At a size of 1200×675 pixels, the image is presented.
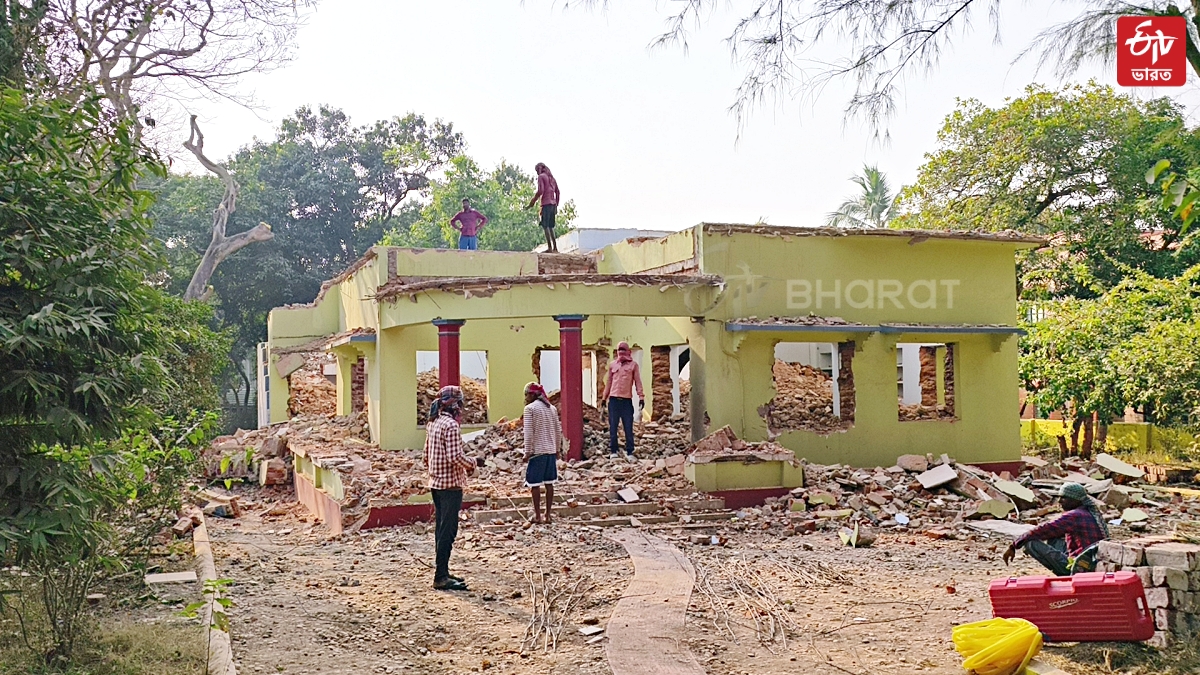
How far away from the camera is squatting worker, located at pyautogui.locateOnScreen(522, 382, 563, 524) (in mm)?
11414

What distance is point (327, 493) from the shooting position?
561 inches

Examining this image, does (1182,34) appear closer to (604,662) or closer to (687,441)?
(604,662)

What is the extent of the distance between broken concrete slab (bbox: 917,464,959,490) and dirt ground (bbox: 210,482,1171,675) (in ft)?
7.37

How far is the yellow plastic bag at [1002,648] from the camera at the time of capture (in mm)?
5730

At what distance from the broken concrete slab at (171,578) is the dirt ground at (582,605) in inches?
16.5

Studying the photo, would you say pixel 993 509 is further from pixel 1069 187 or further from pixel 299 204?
pixel 299 204

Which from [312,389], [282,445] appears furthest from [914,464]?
[312,389]

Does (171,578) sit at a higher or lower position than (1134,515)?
higher

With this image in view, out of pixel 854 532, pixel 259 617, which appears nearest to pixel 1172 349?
pixel 854 532

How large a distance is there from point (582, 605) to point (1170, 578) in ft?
13.9

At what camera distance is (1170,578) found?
5.97m

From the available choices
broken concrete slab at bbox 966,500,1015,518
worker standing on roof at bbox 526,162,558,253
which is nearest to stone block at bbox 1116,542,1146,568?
broken concrete slab at bbox 966,500,1015,518

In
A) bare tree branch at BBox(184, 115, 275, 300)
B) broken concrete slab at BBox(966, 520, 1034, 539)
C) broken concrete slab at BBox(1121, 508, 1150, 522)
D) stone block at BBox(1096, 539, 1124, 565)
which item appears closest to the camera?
stone block at BBox(1096, 539, 1124, 565)

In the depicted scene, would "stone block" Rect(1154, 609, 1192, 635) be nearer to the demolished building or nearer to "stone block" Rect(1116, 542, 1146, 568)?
"stone block" Rect(1116, 542, 1146, 568)
